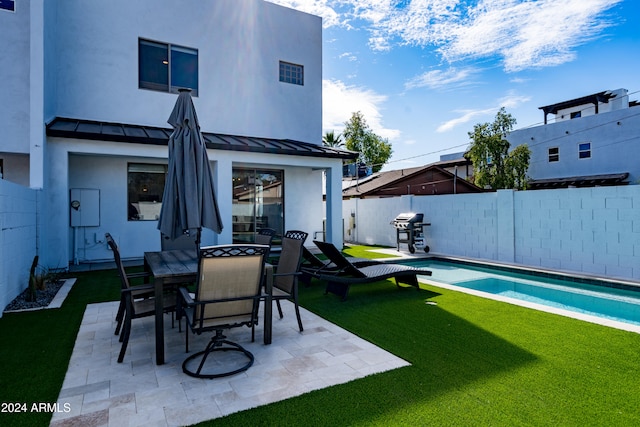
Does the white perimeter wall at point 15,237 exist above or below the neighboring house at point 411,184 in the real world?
below

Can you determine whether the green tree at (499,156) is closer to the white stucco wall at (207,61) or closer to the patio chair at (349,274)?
the white stucco wall at (207,61)

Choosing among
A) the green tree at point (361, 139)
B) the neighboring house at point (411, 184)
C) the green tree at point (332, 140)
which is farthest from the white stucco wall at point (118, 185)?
the green tree at point (361, 139)

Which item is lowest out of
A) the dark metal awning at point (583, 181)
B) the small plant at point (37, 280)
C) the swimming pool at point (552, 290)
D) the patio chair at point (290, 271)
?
the swimming pool at point (552, 290)

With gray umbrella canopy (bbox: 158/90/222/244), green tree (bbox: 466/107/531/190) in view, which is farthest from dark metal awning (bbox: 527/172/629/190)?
gray umbrella canopy (bbox: 158/90/222/244)

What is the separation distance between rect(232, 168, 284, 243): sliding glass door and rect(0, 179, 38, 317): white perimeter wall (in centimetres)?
541

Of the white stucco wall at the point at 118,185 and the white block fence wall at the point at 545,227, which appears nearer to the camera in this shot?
the white block fence wall at the point at 545,227

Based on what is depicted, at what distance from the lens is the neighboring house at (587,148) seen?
18125 mm

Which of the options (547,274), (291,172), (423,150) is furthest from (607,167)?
(291,172)

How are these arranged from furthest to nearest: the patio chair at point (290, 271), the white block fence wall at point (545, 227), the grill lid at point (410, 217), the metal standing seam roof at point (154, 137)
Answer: the grill lid at point (410, 217)
the metal standing seam roof at point (154, 137)
the white block fence wall at point (545, 227)
the patio chair at point (290, 271)

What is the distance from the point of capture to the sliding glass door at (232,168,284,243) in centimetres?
1161

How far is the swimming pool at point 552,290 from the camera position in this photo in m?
5.66

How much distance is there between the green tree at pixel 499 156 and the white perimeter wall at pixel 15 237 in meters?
20.4

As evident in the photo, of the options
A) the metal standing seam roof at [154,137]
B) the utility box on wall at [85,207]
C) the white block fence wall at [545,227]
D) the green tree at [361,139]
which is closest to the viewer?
the white block fence wall at [545,227]

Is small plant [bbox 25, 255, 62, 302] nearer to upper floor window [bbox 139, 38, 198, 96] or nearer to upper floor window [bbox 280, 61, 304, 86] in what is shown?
upper floor window [bbox 139, 38, 198, 96]
